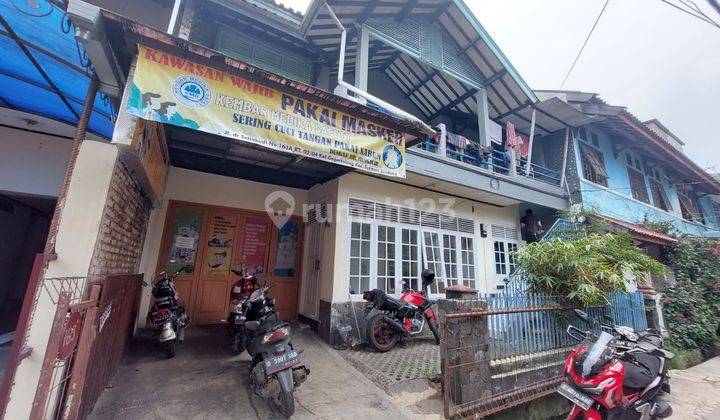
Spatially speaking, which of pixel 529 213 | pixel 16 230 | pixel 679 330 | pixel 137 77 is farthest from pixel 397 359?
pixel 16 230

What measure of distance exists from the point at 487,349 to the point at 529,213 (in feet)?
19.2

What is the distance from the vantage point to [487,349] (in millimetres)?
3322

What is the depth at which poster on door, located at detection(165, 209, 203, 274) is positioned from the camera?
17.6 feet

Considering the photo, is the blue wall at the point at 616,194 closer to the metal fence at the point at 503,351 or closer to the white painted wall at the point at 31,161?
the metal fence at the point at 503,351

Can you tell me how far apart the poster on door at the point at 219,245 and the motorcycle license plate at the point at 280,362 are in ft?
10.9

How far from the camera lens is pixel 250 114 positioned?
124 inches

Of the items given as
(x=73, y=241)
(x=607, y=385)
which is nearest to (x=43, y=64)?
(x=73, y=241)

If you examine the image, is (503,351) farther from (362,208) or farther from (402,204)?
(402,204)

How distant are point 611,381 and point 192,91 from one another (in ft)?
15.7

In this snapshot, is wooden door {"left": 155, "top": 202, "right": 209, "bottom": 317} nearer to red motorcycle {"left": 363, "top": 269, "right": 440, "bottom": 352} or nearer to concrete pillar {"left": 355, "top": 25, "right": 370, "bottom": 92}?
red motorcycle {"left": 363, "top": 269, "right": 440, "bottom": 352}

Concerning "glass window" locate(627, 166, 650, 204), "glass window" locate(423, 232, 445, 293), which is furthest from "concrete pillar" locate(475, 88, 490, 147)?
"glass window" locate(627, 166, 650, 204)

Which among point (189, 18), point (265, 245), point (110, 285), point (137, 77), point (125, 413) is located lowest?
point (125, 413)

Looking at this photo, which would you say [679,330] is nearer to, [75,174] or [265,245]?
[265,245]

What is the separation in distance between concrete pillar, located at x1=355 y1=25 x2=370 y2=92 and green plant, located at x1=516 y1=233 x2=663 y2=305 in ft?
12.9
